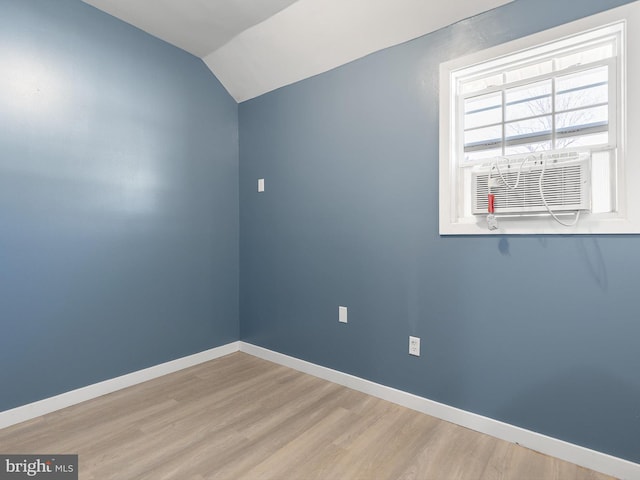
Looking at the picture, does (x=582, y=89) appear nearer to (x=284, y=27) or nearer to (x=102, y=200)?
(x=284, y=27)

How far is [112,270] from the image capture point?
2406mm

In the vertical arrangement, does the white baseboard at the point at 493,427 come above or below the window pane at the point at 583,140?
below

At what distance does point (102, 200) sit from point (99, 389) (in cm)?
130

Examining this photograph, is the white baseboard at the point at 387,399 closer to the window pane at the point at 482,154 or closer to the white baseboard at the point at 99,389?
the white baseboard at the point at 99,389

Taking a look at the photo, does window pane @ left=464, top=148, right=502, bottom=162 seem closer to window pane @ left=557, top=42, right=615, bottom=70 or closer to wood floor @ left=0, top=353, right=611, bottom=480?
window pane @ left=557, top=42, right=615, bottom=70

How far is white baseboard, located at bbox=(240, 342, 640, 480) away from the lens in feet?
5.15

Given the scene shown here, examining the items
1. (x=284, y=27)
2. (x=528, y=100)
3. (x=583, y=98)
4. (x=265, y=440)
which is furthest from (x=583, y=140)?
(x=265, y=440)

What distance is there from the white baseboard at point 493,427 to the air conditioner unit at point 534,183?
1.16m

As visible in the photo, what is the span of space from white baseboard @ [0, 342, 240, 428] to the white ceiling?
7.95ft

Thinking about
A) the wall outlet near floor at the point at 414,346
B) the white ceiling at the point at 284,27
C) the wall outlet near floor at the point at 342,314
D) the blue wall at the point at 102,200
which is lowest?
the wall outlet near floor at the point at 414,346

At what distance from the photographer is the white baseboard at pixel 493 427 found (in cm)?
157

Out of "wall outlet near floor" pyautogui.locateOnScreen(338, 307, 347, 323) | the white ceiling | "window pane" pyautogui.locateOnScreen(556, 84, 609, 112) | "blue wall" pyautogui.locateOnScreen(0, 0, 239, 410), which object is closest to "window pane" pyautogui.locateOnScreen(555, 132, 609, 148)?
"window pane" pyautogui.locateOnScreen(556, 84, 609, 112)

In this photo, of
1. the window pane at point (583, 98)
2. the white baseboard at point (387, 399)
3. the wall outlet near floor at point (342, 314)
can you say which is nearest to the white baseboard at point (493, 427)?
the white baseboard at point (387, 399)

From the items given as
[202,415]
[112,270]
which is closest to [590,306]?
[202,415]
